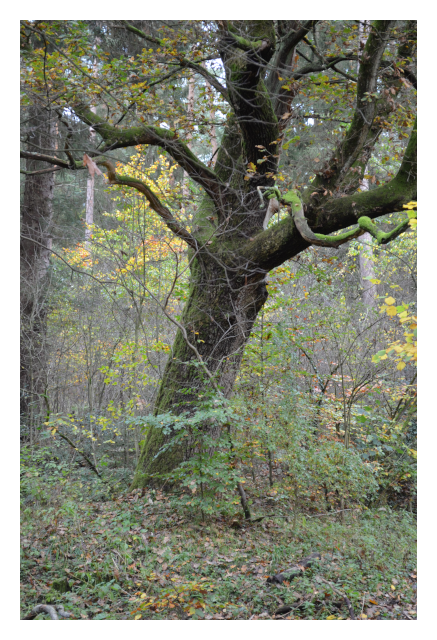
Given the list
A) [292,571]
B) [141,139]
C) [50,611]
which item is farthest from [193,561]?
[141,139]

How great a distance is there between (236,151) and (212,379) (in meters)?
3.06

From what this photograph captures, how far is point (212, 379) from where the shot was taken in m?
4.07

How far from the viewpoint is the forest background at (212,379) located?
159 inches

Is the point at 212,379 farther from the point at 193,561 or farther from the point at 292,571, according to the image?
the point at 292,571

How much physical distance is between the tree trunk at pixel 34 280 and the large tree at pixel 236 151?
1304mm

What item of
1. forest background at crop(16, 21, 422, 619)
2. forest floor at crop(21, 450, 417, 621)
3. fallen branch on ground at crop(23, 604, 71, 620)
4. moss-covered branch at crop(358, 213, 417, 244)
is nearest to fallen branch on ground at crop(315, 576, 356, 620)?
forest floor at crop(21, 450, 417, 621)

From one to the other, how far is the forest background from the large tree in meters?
0.07

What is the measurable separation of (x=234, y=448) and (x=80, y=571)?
6.05 feet

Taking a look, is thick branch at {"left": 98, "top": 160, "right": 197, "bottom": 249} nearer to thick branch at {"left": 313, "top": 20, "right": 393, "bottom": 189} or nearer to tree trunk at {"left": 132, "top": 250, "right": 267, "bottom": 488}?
tree trunk at {"left": 132, "top": 250, "right": 267, "bottom": 488}

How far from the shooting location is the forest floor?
2.99 metres

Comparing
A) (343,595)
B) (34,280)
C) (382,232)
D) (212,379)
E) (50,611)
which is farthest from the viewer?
(34,280)
